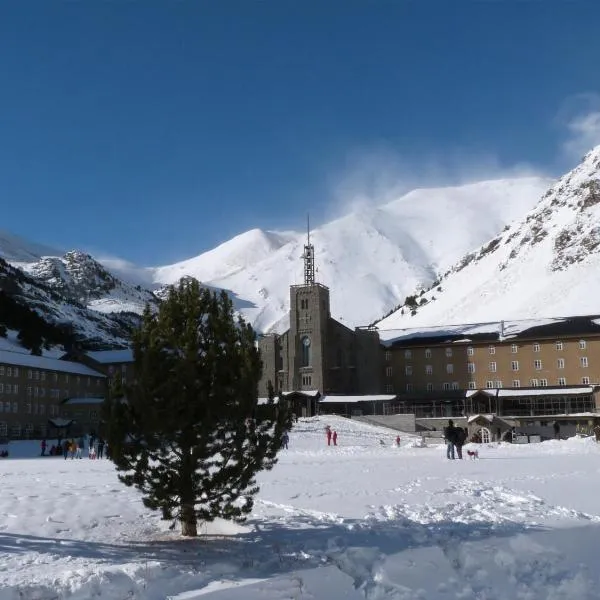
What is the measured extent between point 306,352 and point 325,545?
294ft

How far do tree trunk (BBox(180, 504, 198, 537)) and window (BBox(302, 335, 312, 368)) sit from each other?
8758 cm

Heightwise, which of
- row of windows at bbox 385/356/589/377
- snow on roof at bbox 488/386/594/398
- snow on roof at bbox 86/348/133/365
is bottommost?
snow on roof at bbox 488/386/594/398

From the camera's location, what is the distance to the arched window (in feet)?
336

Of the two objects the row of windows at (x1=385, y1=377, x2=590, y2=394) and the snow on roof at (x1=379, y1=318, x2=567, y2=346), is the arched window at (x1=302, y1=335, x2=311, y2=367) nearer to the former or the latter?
the snow on roof at (x1=379, y1=318, x2=567, y2=346)

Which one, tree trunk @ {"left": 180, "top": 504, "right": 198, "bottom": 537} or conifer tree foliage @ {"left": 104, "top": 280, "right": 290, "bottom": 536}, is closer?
conifer tree foliage @ {"left": 104, "top": 280, "right": 290, "bottom": 536}

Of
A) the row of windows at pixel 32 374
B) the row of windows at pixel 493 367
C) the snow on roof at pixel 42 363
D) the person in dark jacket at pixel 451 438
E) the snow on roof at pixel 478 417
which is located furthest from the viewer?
the row of windows at pixel 493 367

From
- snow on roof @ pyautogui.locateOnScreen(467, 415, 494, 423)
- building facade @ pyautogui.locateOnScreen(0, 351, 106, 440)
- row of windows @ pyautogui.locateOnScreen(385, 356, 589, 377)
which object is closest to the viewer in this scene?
snow on roof @ pyautogui.locateOnScreen(467, 415, 494, 423)

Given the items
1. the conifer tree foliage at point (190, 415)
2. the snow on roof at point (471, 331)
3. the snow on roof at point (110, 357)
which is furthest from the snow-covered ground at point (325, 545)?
the snow on roof at point (110, 357)

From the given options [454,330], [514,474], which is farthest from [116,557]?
[454,330]

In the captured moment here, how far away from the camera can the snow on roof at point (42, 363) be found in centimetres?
8938

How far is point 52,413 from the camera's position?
313ft

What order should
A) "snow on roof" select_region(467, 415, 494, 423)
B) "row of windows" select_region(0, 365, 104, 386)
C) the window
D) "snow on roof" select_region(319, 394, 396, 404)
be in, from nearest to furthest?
"snow on roof" select_region(467, 415, 494, 423), "row of windows" select_region(0, 365, 104, 386), "snow on roof" select_region(319, 394, 396, 404), the window

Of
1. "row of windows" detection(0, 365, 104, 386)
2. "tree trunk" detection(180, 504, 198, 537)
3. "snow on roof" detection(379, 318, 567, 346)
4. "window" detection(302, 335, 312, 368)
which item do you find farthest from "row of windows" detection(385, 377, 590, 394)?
"tree trunk" detection(180, 504, 198, 537)

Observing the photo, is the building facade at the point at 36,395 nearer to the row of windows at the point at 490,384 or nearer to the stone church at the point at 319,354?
the stone church at the point at 319,354
